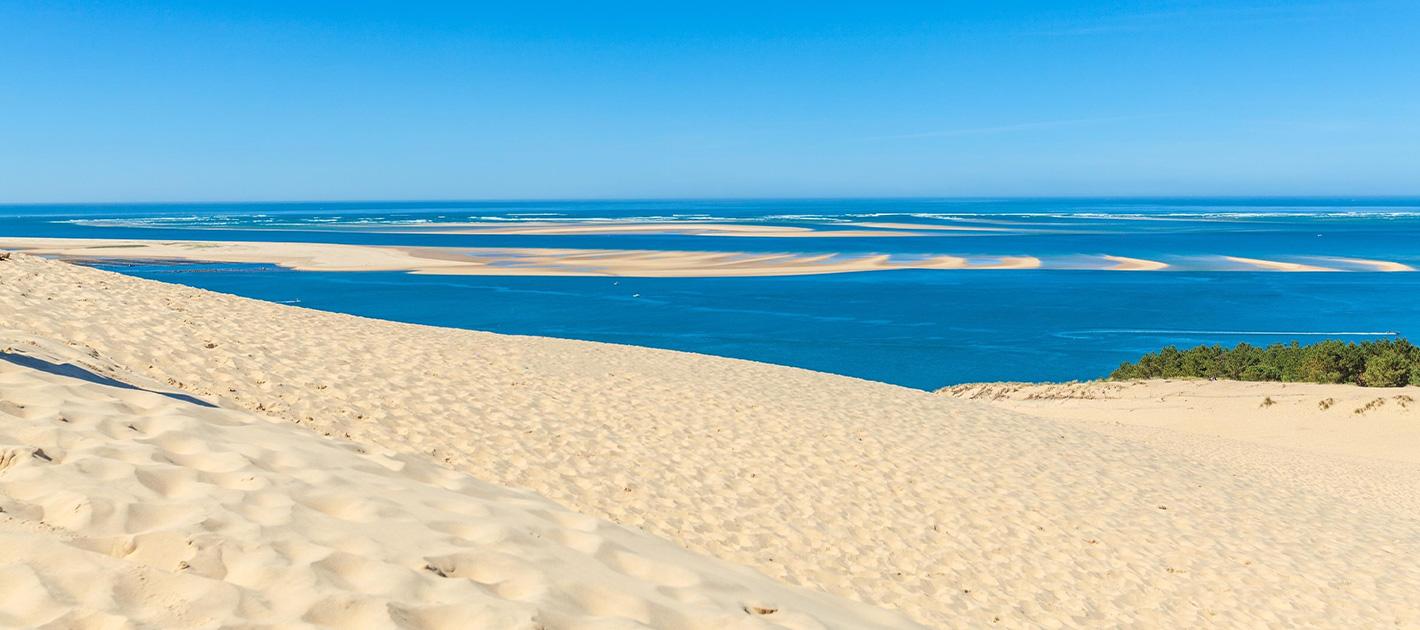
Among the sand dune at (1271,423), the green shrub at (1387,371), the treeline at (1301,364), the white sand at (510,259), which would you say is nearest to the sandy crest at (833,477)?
the sand dune at (1271,423)

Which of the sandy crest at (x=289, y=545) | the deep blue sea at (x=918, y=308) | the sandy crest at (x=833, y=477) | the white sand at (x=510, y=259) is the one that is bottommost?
the deep blue sea at (x=918, y=308)

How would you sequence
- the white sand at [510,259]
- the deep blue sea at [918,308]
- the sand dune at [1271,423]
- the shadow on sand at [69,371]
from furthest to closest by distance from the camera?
the white sand at [510,259] → the deep blue sea at [918,308] → the sand dune at [1271,423] → the shadow on sand at [69,371]

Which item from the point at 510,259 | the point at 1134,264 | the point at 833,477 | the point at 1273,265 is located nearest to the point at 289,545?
the point at 833,477

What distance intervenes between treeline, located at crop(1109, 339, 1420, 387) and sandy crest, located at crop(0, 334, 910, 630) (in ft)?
77.4

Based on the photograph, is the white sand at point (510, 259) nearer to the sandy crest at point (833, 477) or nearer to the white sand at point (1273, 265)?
the white sand at point (1273, 265)

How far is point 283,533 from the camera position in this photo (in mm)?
4730

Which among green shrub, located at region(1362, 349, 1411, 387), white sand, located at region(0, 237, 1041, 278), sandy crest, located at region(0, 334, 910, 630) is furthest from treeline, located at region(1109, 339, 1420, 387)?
white sand, located at region(0, 237, 1041, 278)

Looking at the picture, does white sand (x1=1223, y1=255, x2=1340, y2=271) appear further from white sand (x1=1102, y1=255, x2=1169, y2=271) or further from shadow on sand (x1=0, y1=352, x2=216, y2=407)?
shadow on sand (x1=0, y1=352, x2=216, y2=407)

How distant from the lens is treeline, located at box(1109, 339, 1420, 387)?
24250mm

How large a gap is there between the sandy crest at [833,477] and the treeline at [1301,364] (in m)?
12.1

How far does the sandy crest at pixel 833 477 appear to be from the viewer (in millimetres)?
8438

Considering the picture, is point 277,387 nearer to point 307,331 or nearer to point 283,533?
point 307,331

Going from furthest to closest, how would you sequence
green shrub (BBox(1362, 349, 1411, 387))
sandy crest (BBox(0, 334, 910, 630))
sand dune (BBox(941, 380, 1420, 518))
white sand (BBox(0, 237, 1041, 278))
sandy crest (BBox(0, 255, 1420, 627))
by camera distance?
white sand (BBox(0, 237, 1041, 278))
green shrub (BBox(1362, 349, 1411, 387))
sand dune (BBox(941, 380, 1420, 518))
sandy crest (BBox(0, 255, 1420, 627))
sandy crest (BBox(0, 334, 910, 630))

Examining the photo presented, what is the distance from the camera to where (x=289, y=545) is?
4594mm
